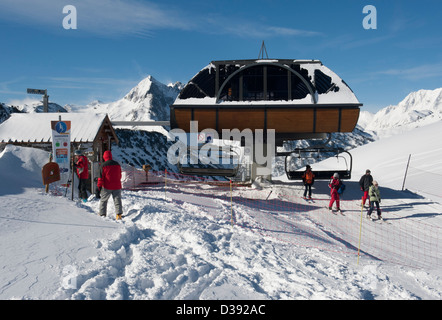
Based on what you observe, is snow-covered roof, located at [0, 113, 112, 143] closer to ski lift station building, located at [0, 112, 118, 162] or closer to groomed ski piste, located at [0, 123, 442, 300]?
ski lift station building, located at [0, 112, 118, 162]

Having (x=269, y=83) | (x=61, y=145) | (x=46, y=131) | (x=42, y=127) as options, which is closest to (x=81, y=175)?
(x=61, y=145)

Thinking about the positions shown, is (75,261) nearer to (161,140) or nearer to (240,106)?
(240,106)

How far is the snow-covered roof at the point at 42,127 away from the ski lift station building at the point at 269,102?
383 centimetres

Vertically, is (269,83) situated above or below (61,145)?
above

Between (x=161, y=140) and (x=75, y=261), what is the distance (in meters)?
124

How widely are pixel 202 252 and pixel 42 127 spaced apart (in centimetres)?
1219

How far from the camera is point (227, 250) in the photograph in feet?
16.3

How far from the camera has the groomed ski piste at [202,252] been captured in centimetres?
344

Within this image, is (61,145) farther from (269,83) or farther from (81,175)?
(269,83)

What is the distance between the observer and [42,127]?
43.1 feet

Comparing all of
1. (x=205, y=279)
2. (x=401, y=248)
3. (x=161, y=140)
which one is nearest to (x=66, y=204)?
(x=205, y=279)

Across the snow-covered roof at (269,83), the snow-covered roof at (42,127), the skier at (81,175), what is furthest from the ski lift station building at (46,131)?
the snow-covered roof at (269,83)

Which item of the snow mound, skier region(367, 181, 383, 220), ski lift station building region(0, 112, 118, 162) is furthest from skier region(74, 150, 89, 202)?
skier region(367, 181, 383, 220)

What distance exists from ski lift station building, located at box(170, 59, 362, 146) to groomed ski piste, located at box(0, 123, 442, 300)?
4008 mm
